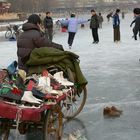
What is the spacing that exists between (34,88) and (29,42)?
5.48 ft

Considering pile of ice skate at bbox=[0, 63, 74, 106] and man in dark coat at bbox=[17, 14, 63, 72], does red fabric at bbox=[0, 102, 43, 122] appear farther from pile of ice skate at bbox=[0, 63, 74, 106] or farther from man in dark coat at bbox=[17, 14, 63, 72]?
man in dark coat at bbox=[17, 14, 63, 72]

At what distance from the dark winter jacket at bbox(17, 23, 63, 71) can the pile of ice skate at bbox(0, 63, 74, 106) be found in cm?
81

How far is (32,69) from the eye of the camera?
657 cm

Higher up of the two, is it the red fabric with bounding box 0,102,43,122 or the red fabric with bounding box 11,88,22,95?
the red fabric with bounding box 11,88,22,95

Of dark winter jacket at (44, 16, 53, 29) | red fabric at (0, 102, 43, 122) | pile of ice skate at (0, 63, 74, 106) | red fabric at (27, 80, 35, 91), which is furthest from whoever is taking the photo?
dark winter jacket at (44, 16, 53, 29)

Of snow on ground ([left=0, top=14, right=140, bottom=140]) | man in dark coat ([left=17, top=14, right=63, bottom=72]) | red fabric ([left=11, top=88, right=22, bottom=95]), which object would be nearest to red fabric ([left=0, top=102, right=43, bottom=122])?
red fabric ([left=11, top=88, right=22, bottom=95])

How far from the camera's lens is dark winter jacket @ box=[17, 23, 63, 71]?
7.09 meters

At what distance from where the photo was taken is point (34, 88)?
220 inches

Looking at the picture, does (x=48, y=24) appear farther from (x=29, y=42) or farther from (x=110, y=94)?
(x=29, y=42)

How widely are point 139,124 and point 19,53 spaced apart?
2.03m

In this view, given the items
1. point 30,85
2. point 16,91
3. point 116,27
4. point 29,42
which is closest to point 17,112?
point 16,91

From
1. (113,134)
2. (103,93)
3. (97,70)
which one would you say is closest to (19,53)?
(113,134)

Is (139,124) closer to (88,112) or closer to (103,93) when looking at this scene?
(88,112)

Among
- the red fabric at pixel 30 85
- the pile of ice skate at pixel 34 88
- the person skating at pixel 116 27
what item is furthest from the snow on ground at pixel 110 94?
the person skating at pixel 116 27
